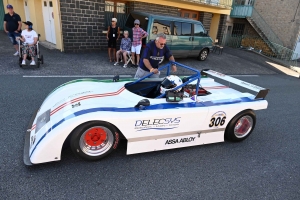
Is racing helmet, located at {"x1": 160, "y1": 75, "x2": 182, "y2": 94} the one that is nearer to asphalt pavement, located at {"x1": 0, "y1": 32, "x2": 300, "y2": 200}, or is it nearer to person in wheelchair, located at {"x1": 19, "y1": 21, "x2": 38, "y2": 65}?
asphalt pavement, located at {"x1": 0, "y1": 32, "x2": 300, "y2": 200}

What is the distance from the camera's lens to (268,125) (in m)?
4.57

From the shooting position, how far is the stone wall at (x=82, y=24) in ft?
29.5

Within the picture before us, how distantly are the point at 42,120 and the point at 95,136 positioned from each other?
0.81 m

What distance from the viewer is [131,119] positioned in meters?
2.79

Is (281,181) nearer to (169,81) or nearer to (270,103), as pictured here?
(169,81)

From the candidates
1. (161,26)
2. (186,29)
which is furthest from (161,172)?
(186,29)

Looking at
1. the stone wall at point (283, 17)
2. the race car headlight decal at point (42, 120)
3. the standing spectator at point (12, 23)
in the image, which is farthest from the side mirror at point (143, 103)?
the stone wall at point (283, 17)

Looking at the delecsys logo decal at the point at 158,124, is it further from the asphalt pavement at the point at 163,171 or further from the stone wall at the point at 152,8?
the stone wall at the point at 152,8

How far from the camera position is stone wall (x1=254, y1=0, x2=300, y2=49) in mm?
15836

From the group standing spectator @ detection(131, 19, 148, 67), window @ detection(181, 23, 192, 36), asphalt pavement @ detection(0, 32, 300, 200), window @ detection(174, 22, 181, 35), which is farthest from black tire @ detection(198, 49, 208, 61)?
asphalt pavement @ detection(0, 32, 300, 200)

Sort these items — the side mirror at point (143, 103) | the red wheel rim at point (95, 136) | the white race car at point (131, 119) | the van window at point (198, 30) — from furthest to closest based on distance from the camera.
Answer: the van window at point (198, 30) → the side mirror at point (143, 103) → the red wheel rim at point (95, 136) → the white race car at point (131, 119)

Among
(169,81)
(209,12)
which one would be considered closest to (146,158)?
(169,81)

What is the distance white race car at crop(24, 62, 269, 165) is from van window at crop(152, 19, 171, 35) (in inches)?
198

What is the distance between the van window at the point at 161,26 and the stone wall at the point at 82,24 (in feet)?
10.1
